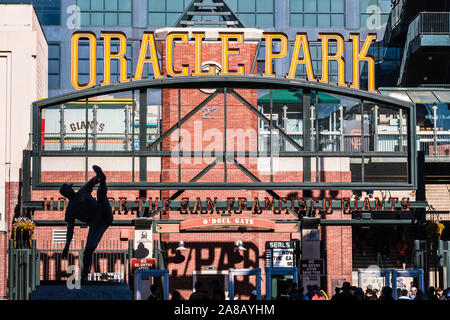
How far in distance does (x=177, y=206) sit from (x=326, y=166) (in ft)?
26.3

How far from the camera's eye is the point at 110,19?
67750 millimetres

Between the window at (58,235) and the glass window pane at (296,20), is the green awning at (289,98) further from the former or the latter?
the glass window pane at (296,20)

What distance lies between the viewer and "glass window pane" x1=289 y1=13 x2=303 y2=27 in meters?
68.6

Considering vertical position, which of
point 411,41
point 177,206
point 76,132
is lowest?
point 177,206

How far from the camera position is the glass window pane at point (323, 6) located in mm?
68938

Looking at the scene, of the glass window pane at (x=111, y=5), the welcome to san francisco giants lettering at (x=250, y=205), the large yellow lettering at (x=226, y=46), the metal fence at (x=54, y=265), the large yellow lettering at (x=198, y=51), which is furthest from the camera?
the glass window pane at (x=111, y=5)

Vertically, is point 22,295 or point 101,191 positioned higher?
point 101,191

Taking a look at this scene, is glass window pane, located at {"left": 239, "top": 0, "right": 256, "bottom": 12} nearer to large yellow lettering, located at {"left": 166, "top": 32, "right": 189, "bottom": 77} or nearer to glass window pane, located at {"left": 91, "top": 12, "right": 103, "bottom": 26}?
glass window pane, located at {"left": 91, "top": 12, "right": 103, "bottom": 26}

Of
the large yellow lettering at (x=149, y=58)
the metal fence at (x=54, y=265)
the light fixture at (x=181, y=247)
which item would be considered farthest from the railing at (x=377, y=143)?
the metal fence at (x=54, y=265)

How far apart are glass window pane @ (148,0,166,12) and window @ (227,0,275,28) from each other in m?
4.75

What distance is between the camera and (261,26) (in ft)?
224

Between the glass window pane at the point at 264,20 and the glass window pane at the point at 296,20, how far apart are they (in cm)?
146
